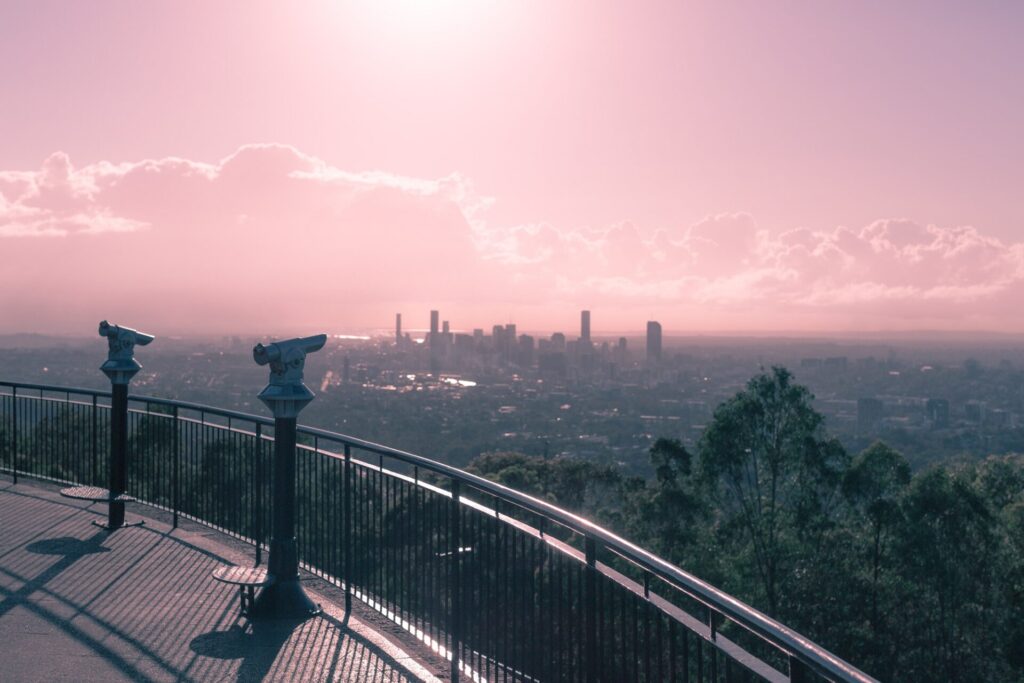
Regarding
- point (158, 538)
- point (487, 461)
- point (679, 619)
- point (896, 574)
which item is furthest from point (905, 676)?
point (679, 619)

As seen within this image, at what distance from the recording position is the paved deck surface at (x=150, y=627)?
17.1ft

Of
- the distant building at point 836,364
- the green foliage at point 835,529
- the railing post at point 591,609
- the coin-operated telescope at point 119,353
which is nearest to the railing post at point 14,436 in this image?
the coin-operated telescope at point 119,353

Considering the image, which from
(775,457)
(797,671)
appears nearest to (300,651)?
(797,671)

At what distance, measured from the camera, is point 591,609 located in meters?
4.10

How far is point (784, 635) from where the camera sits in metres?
2.60

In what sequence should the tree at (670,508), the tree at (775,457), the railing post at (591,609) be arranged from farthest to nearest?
the tree at (775,457), the tree at (670,508), the railing post at (591,609)

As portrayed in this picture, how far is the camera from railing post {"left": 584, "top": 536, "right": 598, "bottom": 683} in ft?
13.2

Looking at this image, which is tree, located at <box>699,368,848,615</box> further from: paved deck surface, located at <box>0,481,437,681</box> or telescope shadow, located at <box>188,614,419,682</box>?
telescope shadow, located at <box>188,614,419,682</box>

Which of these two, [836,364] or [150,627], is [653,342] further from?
[150,627]

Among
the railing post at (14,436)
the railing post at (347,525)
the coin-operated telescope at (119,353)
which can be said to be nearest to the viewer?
the railing post at (347,525)

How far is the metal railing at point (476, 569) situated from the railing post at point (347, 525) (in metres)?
0.01

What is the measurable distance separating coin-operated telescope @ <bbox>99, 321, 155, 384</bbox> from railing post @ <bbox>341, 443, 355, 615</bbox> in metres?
3.15

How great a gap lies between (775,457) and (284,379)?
39.3m

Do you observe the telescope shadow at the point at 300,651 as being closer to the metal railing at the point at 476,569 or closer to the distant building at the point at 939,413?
the metal railing at the point at 476,569
